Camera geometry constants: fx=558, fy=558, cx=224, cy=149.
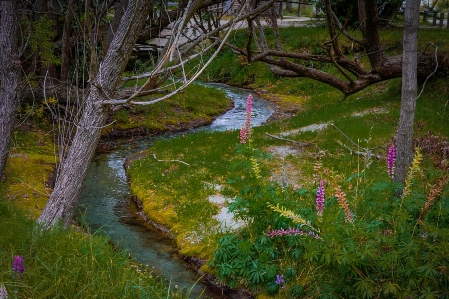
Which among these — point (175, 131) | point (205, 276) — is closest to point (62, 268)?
point (205, 276)

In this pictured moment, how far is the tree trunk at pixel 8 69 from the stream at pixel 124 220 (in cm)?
202

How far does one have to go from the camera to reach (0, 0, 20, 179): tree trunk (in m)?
9.12

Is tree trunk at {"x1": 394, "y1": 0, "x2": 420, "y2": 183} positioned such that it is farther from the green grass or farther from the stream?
the green grass

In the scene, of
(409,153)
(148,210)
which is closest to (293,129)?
(148,210)

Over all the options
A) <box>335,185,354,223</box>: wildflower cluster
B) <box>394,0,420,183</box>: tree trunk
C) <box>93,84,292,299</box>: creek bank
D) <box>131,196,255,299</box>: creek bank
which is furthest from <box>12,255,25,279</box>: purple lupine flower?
<box>394,0,420,183</box>: tree trunk

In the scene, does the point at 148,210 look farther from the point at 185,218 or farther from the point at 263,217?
the point at 263,217

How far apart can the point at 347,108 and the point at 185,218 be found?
27.2 feet

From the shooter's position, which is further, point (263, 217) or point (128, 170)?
point (128, 170)

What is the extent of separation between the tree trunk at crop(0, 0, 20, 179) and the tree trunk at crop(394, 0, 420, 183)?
20.0 feet

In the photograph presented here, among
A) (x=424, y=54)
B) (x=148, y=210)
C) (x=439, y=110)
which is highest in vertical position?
(x=424, y=54)

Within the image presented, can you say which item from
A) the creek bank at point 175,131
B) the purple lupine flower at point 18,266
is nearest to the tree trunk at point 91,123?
the creek bank at point 175,131

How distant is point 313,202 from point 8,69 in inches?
218

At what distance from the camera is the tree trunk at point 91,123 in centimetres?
786

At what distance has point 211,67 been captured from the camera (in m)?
29.3
